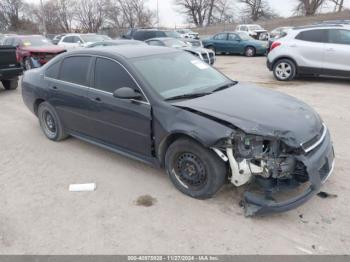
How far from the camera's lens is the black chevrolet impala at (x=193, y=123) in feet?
10.6

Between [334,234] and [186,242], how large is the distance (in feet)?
4.60

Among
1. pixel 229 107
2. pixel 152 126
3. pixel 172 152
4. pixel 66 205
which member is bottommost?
pixel 66 205

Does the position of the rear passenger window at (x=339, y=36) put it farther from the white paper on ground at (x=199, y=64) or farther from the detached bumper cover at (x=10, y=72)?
the detached bumper cover at (x=10, y=72)

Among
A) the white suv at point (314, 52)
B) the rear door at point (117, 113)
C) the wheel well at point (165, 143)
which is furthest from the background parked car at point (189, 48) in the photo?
the wheel well at point (165, 143)

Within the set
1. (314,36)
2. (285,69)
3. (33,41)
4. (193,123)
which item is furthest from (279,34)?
(193,123)

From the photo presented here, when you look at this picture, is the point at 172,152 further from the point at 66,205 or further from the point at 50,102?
the point at 50,102

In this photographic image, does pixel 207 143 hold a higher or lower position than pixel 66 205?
higher

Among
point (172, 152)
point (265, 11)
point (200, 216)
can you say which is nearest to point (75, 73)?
point (172, 152)

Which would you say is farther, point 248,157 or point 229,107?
point 229,107

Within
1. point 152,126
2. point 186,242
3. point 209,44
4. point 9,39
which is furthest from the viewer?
point 209,44

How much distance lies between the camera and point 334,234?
308cm

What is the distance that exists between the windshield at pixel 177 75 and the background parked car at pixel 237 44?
15987 millimetres

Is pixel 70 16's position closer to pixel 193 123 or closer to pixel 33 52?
pixel 33 52

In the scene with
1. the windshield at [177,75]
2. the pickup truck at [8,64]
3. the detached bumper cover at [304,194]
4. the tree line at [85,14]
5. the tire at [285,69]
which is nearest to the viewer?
the detached bumper cover at [304,194]
